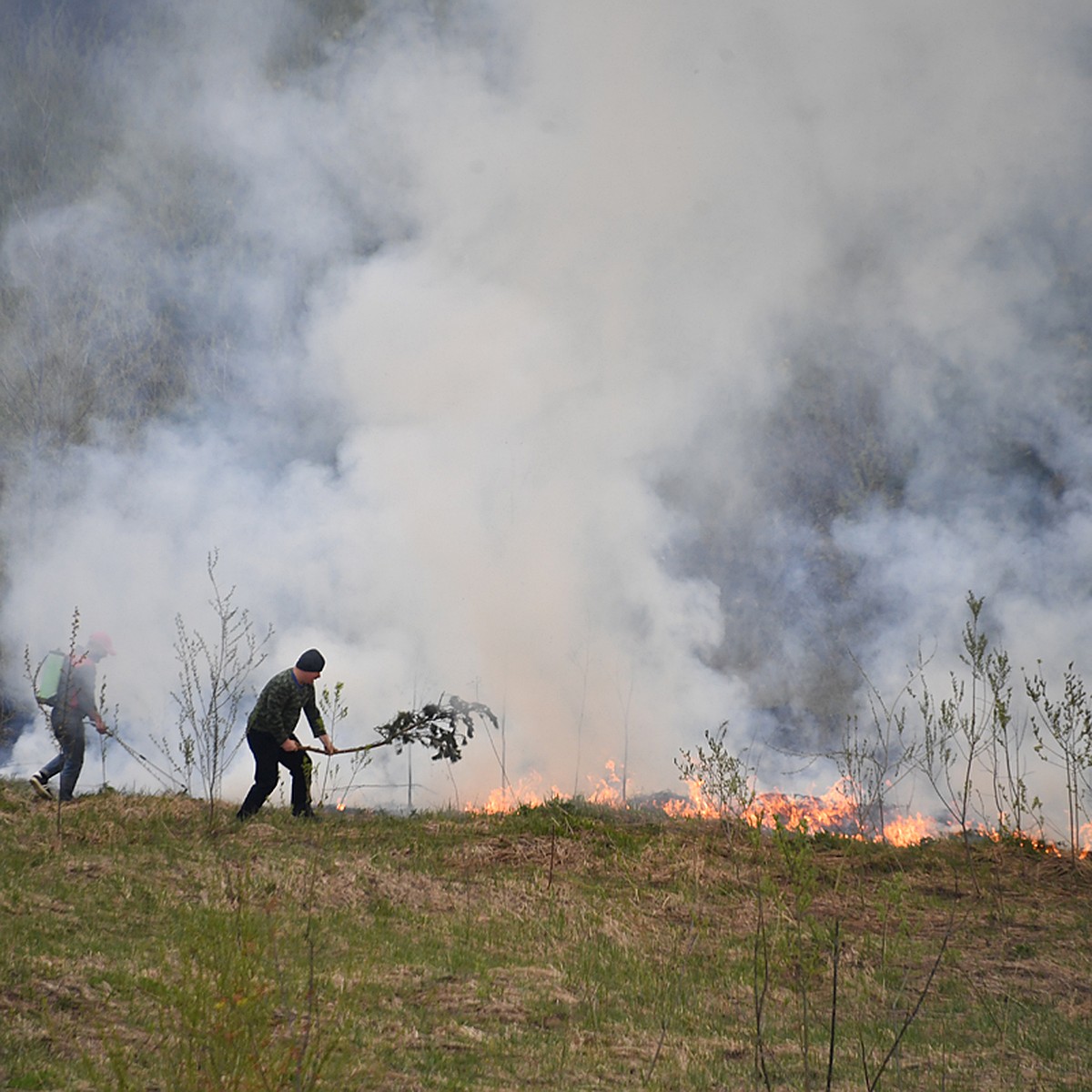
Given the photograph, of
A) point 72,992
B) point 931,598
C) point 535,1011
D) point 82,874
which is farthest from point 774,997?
point 931,598

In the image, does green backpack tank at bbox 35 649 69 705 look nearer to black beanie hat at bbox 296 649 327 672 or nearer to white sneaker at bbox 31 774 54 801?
white sneaker at bbox 31 774 54 801

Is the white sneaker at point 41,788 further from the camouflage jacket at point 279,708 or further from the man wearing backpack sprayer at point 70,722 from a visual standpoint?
the camouflage jacket at point 279,708

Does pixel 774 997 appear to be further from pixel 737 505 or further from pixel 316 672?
pixel 737 505

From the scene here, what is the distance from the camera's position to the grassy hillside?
A: 4000 millimetres

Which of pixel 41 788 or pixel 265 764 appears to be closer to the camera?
pixel 41 788

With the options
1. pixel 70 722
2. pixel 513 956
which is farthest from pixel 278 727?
pixel 513 956

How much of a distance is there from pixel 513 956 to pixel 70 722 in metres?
5.63

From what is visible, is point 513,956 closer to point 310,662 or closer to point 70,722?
point 310,662

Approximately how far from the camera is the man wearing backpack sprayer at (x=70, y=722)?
9672mm

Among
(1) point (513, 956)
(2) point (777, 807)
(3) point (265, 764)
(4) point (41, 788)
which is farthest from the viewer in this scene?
(2) point (777, 807)

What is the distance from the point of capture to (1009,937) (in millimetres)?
7996

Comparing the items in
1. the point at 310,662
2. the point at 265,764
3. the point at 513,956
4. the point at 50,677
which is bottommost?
the point at 513,956

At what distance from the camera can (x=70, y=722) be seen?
32.3 ft

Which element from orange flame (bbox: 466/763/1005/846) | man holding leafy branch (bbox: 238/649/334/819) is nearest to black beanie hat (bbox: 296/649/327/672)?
man holding leafy branch (bbox: 238/649/334/819)
